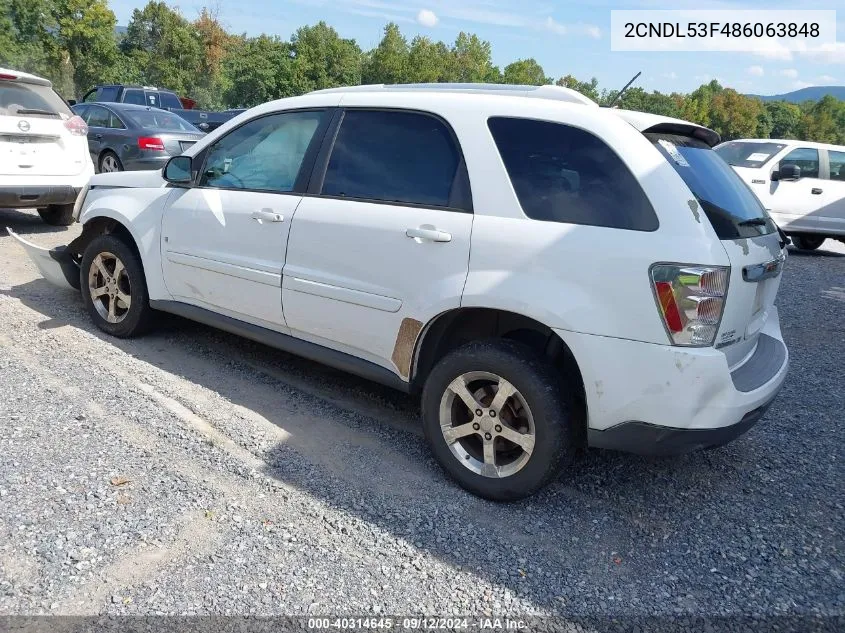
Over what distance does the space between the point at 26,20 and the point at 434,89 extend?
4148 centimetres

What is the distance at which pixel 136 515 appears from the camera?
2996mm

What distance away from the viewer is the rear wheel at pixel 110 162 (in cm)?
1172

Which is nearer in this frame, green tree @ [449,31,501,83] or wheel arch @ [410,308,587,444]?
wheel arch @ [410,308,587,444]

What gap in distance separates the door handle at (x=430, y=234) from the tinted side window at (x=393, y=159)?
0.16 m

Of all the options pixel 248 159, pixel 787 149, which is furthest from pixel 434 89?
pixel 787 149

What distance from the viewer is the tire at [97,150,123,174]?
11.7 m

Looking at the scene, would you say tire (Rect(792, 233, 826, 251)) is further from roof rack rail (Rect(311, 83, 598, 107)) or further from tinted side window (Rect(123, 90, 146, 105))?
tinted side window (Rect(123, 90, 146, 105))

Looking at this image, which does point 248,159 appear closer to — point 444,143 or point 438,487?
point 444,143

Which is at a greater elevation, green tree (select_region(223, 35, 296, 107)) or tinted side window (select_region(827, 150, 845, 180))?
green tree (select_region(223, 35, 296, 107))

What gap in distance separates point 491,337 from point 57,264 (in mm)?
4001

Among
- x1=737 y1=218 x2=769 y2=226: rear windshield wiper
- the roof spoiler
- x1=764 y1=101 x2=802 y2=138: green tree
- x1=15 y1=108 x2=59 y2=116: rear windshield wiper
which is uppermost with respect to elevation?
x1=764 y1=101 x2=802 y2=138: green tree

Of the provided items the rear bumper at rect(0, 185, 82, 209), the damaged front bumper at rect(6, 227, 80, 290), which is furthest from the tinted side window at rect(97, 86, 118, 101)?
the damaged front bumper at rect(6, 227, 80, 290)

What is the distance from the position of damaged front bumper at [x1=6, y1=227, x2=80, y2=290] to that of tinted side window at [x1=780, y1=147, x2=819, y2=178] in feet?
34.9

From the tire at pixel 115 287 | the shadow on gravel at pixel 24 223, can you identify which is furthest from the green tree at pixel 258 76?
the tire at pixel 115 287
